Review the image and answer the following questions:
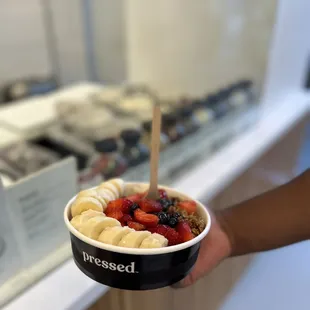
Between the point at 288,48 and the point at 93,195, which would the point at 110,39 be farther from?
the point at 93,195

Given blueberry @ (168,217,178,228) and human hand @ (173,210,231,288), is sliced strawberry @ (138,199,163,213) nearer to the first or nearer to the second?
blueberry @ (168,217,178,228)

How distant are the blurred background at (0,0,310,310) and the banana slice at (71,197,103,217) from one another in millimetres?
173

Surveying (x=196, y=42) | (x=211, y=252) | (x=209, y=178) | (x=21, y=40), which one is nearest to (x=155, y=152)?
(x=211, y=252)

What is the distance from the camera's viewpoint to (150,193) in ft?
1.56

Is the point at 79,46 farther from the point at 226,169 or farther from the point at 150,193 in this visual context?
the point at 150,193

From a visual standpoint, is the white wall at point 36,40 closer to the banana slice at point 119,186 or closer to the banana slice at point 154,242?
the banana slice at point 119,186

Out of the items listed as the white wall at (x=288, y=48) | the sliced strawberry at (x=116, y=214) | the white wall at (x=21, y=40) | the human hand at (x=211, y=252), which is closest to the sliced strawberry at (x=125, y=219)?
the sliced strawberry at (x=116, y=214)

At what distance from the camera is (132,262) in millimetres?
395

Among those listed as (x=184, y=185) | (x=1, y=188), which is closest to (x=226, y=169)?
(x=184, y=185)

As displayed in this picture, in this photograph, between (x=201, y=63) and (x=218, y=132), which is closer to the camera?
(x=218, y=132)

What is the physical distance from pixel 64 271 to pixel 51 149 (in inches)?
13.5

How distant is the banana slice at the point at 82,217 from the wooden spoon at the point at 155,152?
0.08 m

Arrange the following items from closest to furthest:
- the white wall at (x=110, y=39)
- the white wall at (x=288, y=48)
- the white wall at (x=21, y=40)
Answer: the white wall at (x=288, y=48), the white wall at (x=21, y=40), the white wall at (x=110, y=39)

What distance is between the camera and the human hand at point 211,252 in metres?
0.55
